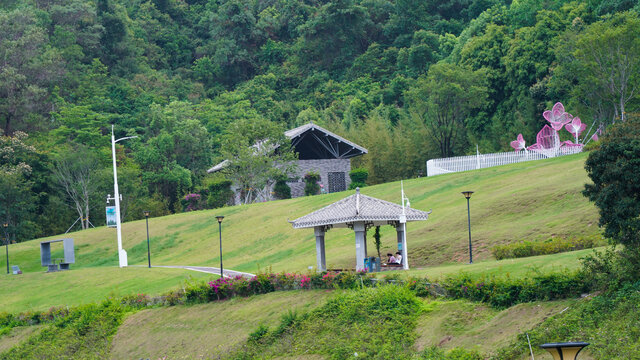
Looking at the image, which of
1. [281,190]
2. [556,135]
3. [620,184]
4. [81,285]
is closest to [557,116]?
[556,135]

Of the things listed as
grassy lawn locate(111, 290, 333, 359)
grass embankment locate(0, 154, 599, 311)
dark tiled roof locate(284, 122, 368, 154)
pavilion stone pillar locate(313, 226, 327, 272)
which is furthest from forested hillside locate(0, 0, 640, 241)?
grassy lawn locate(111, 290, 333, 359)

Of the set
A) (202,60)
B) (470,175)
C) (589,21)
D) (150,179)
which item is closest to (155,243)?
(470,175)

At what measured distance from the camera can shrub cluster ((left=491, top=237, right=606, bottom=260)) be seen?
27.3m

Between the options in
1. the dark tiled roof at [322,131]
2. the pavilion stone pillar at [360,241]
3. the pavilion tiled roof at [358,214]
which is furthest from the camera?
the dark tiled roof at [322,131]

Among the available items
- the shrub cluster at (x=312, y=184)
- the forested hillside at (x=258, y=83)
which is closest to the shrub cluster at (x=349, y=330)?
the forested hillside at (x=258, y=83)

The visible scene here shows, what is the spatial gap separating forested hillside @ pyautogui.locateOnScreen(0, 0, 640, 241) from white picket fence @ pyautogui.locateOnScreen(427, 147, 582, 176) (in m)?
6.38

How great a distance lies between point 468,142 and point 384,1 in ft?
134

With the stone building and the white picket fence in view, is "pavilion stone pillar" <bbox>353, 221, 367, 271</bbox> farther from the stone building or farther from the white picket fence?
the stone building

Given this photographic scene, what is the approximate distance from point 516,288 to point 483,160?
34.0m

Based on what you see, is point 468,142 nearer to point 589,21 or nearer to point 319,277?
point 589,21

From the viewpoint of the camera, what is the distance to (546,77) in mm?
62781

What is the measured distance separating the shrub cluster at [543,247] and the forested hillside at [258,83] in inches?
1051

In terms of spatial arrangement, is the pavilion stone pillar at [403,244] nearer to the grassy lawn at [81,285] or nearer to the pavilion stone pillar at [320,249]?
the pavilion stone pillar at [320,249]

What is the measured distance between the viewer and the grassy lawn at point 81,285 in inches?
1442
